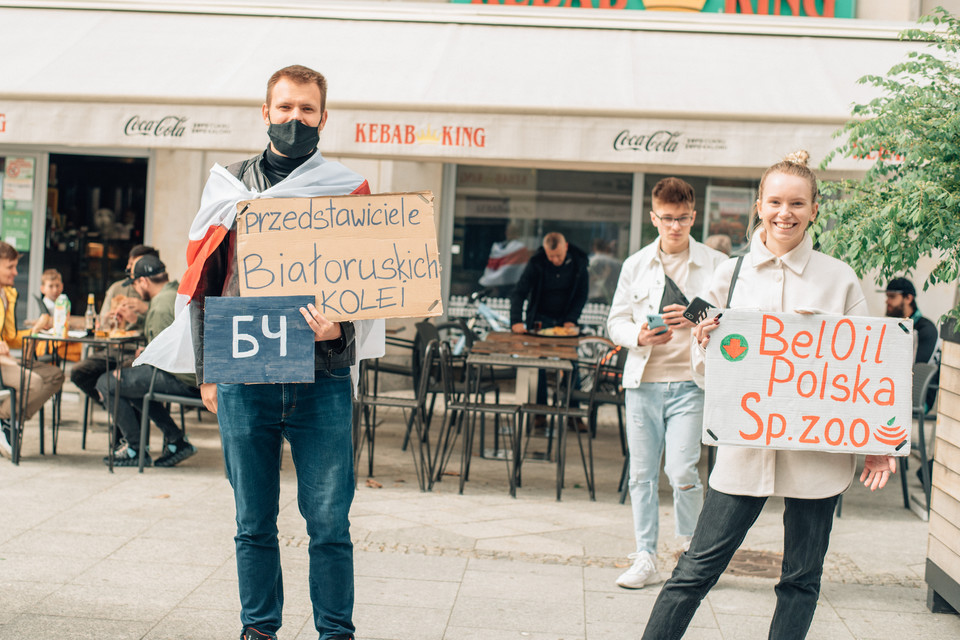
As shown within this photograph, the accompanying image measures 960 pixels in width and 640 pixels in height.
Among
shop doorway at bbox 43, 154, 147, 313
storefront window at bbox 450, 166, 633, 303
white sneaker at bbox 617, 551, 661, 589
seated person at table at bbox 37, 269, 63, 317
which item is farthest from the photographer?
storefront window at bbox 450, 166, 633, 303

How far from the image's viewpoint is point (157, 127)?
6.81 metres

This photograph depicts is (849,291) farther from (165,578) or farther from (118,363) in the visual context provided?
(118,363)

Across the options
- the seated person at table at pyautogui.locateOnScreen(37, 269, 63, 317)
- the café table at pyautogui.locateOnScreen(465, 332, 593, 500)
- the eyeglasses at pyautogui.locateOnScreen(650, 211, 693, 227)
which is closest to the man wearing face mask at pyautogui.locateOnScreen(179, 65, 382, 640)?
the eyeglasses at pyautogui.locateOnScreen(650, 211, 693, 227)

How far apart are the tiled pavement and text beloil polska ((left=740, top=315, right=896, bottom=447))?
132 cm

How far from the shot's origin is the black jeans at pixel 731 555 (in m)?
3.16

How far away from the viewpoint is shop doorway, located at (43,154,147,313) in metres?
11.0

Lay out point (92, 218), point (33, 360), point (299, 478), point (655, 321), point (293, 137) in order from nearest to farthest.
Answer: point (293, 137) < point (299, 478) < point (655, 321) < point (33, 360) < point (92, 218)

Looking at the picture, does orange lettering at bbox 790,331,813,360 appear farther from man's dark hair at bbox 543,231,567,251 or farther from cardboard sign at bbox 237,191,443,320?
man's dark hair at bbox 543,231,567,251

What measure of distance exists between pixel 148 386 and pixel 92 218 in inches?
202

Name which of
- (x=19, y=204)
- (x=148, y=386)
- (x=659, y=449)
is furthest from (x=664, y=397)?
(x=19, y=204)

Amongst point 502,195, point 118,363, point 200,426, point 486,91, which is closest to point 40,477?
point 118,363

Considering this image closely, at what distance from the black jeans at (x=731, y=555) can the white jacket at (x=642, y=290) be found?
157 centimetres

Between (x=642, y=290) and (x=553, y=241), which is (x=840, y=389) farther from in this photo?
(x=553, y=241)

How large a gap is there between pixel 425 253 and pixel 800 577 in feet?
5.16
